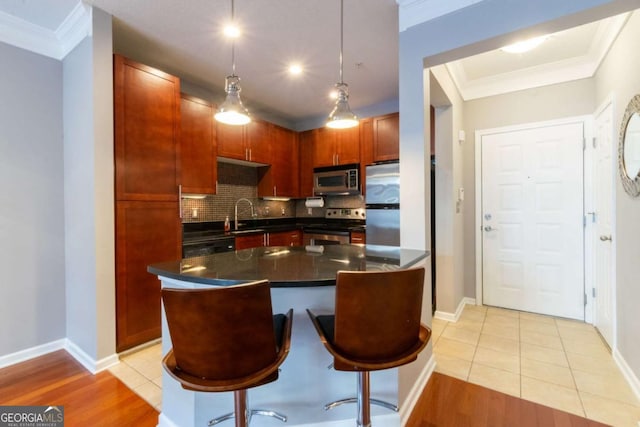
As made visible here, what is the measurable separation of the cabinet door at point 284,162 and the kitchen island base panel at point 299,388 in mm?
2996

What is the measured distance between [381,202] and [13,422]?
3.44 m

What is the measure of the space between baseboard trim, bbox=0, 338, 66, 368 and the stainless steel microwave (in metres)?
3.33

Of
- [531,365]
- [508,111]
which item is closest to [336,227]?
[508,111]

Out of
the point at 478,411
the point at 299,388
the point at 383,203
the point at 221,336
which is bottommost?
the point at 478,411

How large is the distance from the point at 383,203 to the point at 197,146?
226 cm

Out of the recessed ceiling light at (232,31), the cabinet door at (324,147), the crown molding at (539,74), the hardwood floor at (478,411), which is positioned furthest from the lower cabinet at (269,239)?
the crown molding at (539,74)

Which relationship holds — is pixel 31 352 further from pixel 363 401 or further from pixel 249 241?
pixel 363 401

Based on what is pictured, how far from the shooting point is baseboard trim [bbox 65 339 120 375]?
6.86ft

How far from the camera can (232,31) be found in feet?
7.58

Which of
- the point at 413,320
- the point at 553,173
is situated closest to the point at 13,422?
the point at 413,320

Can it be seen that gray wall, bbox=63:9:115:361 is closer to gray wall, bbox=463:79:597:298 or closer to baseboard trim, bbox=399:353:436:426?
baseboard trim, bbox=399:353:436:426

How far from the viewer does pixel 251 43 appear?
2.48m

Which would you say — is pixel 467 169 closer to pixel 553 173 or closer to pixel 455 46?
pixel 553 173

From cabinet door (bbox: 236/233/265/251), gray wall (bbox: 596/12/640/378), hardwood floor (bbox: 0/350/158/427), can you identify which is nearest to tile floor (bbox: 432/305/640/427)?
gray wall (bbox: 596/12/640/378)
